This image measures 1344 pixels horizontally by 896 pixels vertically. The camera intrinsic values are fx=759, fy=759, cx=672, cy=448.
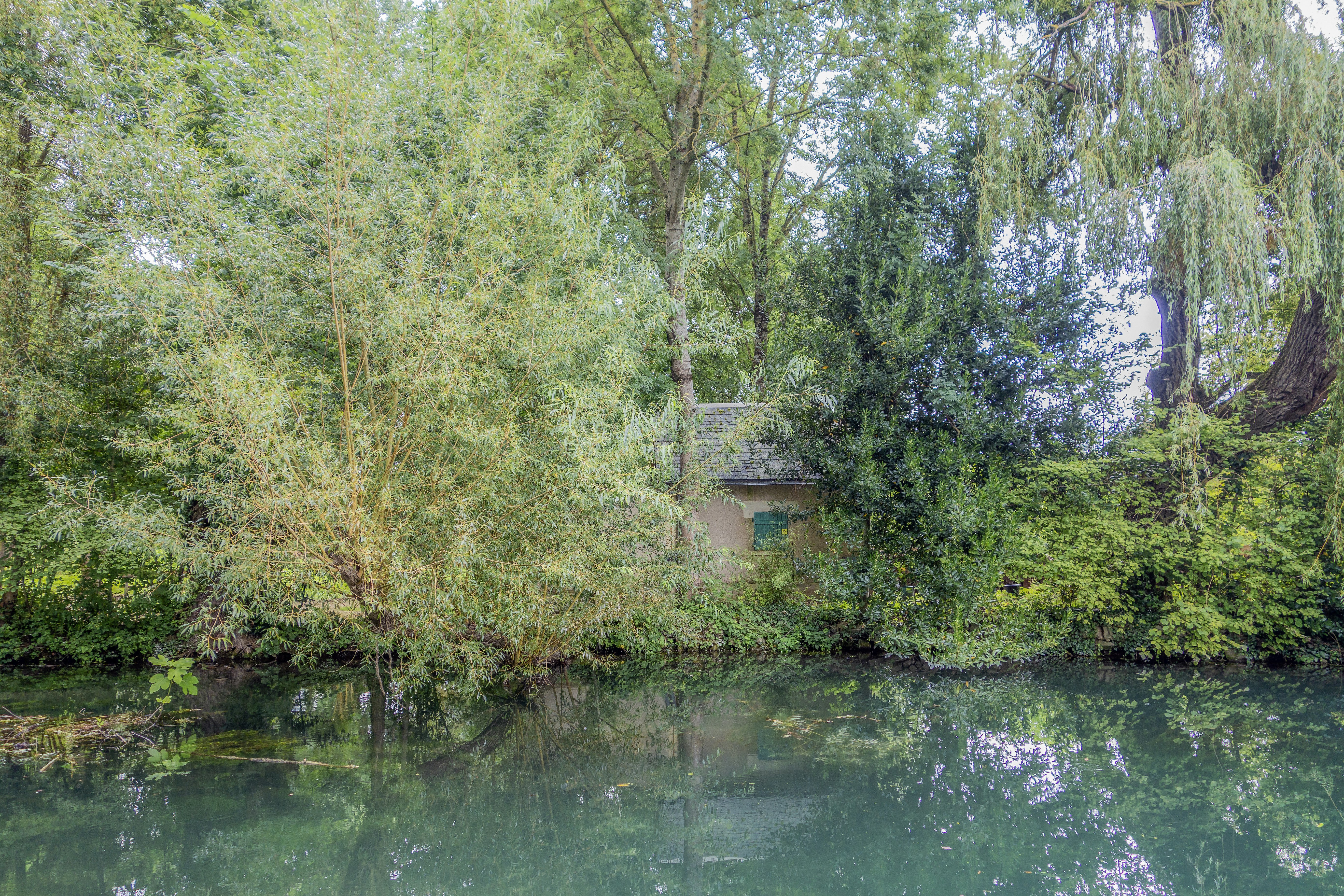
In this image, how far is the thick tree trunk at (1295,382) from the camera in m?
10.1

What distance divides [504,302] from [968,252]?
7095 mm

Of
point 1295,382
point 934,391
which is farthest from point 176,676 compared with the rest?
point 1295,382

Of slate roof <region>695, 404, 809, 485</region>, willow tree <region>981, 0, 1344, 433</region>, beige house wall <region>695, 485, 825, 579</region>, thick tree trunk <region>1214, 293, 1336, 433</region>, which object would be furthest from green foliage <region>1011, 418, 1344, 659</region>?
slate roof <region>695, 404, 809, 485</region>

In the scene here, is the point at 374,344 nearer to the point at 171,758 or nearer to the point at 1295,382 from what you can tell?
the point at 171,758

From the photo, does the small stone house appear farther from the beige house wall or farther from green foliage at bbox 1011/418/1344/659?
green foliage at bbox 1011/418/1344/659

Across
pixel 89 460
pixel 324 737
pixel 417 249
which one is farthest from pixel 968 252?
pixel 89 460

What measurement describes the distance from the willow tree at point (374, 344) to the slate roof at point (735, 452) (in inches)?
69.2

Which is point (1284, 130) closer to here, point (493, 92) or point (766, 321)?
point (493, 92)

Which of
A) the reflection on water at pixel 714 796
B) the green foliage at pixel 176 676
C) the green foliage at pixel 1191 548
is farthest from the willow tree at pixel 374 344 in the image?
the green foliage at pixel 1191 548

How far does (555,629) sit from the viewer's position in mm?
8969

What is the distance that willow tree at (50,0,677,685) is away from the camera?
688 centimetres

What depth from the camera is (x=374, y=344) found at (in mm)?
7125

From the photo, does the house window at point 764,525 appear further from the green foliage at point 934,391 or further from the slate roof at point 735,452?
the green foliage at point 934,391

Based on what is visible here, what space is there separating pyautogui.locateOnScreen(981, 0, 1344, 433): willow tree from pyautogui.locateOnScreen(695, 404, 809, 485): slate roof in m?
4.94
